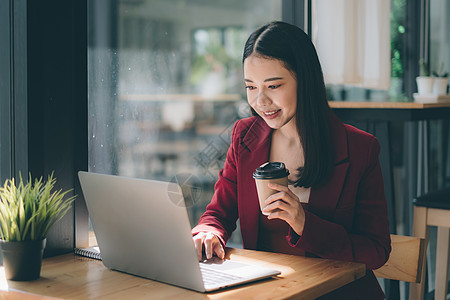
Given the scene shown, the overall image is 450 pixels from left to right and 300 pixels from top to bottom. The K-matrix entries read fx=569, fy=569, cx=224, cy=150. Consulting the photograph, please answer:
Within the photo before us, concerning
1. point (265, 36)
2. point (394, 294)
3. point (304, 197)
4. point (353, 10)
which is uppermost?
point (353, 10)

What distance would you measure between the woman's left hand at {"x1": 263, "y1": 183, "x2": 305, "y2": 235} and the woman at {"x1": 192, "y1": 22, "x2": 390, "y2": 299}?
64 mm

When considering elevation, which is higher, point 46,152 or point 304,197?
point 46,152

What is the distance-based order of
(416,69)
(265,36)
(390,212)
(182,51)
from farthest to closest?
Answer: (416,69) < (182,51) < (390,212) < (265,36)

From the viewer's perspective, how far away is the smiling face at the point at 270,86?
1.63 m

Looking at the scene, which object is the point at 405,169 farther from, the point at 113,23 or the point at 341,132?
the point at 113,23

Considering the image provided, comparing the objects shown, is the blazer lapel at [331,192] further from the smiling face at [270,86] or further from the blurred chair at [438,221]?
the blurred chair at [438,221]

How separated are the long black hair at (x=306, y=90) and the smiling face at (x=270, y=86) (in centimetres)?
2

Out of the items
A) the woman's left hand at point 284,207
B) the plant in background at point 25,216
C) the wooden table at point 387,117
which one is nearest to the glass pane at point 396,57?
the wooden table at point 387,117

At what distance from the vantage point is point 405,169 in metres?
3.99

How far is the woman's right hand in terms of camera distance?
1434mm

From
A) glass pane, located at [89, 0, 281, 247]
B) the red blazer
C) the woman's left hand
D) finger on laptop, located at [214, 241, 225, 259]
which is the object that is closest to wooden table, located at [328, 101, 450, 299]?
glass pane, located at [89, 0, 281, 247]

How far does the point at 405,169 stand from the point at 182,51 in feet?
5.89

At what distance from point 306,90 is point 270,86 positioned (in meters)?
0.12

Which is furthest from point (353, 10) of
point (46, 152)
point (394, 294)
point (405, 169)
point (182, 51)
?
point (46, 152)
